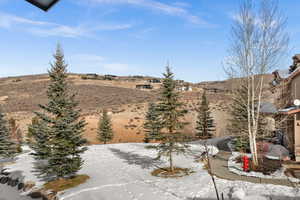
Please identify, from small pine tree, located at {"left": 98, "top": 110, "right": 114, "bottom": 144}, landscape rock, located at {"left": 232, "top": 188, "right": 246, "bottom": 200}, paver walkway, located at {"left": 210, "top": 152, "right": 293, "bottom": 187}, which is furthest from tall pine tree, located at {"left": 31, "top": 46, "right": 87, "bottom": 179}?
small pine tree, located at {"left": 98, "top": 110, "right": 114, "bottom": 144}

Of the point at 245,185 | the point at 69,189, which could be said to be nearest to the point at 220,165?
the point at 245,185

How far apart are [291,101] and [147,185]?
14.8m

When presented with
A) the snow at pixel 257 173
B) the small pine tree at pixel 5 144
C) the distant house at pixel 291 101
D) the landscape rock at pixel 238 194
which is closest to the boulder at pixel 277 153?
the distant house at pixel 291 101

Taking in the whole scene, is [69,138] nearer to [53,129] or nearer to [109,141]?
[53,129]

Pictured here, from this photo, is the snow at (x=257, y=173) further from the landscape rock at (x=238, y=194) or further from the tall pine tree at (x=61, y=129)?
the tall pine tree at (x=61, y=129)

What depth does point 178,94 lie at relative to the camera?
54.7 ft

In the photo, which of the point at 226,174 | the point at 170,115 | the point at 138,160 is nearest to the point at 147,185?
the point at 170,115

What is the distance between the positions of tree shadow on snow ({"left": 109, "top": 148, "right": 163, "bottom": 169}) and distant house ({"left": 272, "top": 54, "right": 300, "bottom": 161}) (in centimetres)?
1057

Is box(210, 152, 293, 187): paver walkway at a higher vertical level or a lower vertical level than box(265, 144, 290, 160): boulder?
lower

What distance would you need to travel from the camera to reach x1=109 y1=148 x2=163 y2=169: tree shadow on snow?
20.3 metres

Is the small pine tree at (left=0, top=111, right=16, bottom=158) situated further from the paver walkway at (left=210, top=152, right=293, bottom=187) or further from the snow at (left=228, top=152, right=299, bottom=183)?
the snow at (left=228, top=152, right=299, bottom=183)

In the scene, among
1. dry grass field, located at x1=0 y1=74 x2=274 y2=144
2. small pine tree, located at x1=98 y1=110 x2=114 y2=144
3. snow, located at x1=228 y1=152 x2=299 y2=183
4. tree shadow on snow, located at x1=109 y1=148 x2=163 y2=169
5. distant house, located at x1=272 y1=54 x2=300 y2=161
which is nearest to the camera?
snow, located at x1=228 y1=152 x2=299 y2=183

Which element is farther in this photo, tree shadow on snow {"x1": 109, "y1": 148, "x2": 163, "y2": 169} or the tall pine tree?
tree shadow on snow {"x1": 109, "y1": 148, "x2": 163, "y2": 169}

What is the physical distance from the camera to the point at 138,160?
22344mm
